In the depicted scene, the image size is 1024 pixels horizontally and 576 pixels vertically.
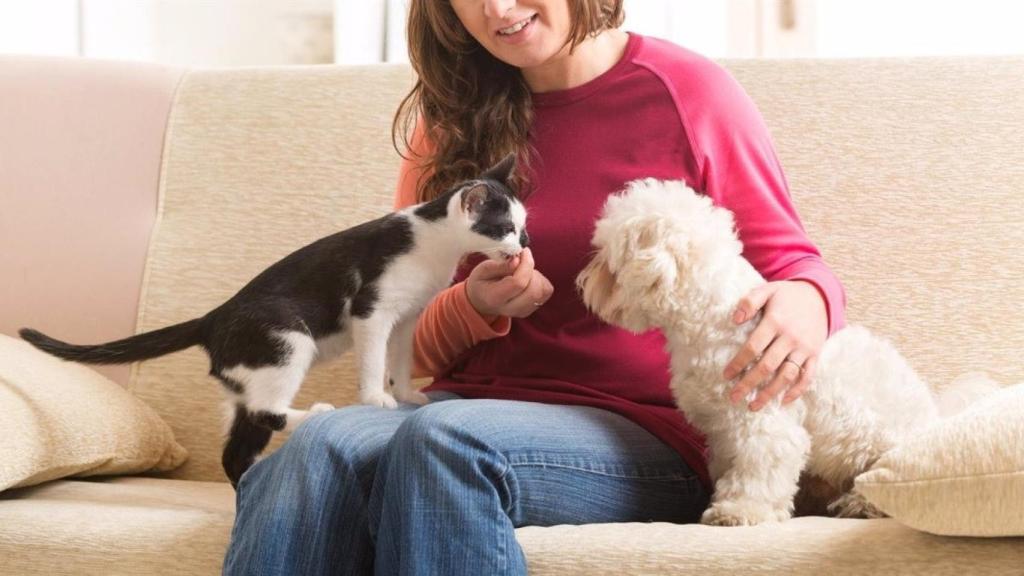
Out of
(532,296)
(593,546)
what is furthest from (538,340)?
(593,546)

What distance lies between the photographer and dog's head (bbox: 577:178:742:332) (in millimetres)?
1421

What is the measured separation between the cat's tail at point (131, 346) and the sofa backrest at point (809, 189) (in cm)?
43

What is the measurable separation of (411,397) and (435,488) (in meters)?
0.47

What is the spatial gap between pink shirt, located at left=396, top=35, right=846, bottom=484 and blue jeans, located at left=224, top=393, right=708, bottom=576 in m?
0.14

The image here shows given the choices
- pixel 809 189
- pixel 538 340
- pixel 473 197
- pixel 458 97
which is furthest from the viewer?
pixel 809 189

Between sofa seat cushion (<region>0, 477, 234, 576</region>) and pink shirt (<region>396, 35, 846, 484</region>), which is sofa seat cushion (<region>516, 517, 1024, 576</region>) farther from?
sofa seat cushion (<region>0, 477, 234, 576</region>)

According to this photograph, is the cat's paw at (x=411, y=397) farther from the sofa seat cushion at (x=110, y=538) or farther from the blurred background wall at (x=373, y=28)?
the blurred background wall at (x=373, y=28)

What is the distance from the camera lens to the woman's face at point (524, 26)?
5.43 feet

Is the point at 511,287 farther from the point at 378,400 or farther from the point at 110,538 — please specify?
the point at 110,538

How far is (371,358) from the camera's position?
1.61 meters

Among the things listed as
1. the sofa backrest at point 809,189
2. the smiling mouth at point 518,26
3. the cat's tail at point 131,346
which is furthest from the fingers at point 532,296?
the sofa backrest at point 809,189

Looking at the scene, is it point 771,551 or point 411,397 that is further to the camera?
point 411,397

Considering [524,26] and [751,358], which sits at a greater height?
[524,26]

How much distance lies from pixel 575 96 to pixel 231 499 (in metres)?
0.82
